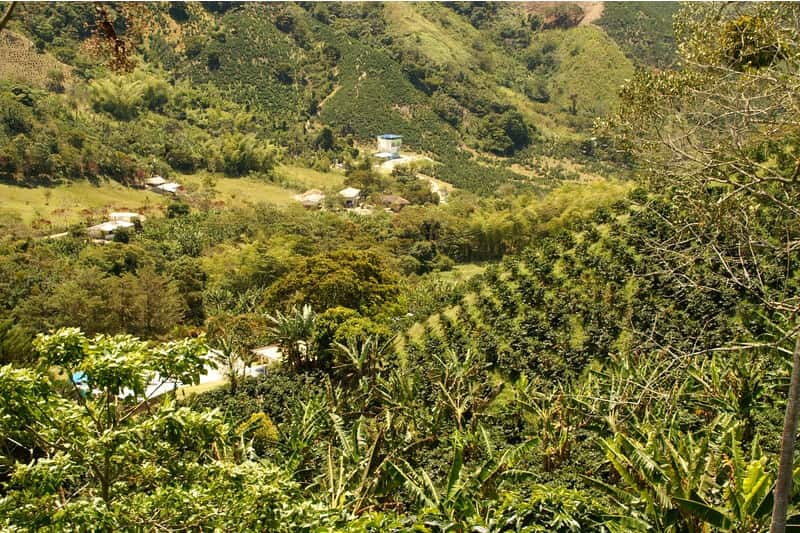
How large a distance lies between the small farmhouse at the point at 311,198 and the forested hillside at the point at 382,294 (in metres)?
0.53

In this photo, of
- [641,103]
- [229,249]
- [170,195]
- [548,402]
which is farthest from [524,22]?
[548,402]

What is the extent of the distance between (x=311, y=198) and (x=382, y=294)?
28772 mm

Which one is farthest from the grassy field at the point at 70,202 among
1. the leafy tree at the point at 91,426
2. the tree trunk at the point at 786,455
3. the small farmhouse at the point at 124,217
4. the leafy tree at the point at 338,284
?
the tree trunk at the point at 786,455

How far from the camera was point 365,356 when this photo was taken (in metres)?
13.7

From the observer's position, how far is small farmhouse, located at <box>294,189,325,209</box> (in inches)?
1805

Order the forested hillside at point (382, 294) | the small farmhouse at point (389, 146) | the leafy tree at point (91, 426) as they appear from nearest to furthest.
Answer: the leafy tree at point (91, 426)
the forested hillside at point (382, 294)
the small farmhouse at point (389, 146)

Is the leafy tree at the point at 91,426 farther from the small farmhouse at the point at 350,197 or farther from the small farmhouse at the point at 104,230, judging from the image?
the small farmhouse at the point at 350,197

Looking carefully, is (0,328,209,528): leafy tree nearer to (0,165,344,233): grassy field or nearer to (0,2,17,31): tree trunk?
(0,2,17,31): tree trunk

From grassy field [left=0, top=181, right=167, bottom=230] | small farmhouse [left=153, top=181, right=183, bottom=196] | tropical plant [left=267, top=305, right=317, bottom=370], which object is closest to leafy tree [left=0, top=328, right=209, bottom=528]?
tropical plant [left=267, top=305, right=317, bottom=370]

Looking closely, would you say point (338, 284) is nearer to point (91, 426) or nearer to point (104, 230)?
point (91, 426)

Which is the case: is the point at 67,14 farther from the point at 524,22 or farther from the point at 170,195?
the point at 524,22

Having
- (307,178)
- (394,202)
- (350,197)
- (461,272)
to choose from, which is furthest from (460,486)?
(307,178)

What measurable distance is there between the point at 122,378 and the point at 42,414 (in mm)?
510

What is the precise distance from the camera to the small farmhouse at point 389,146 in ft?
204
